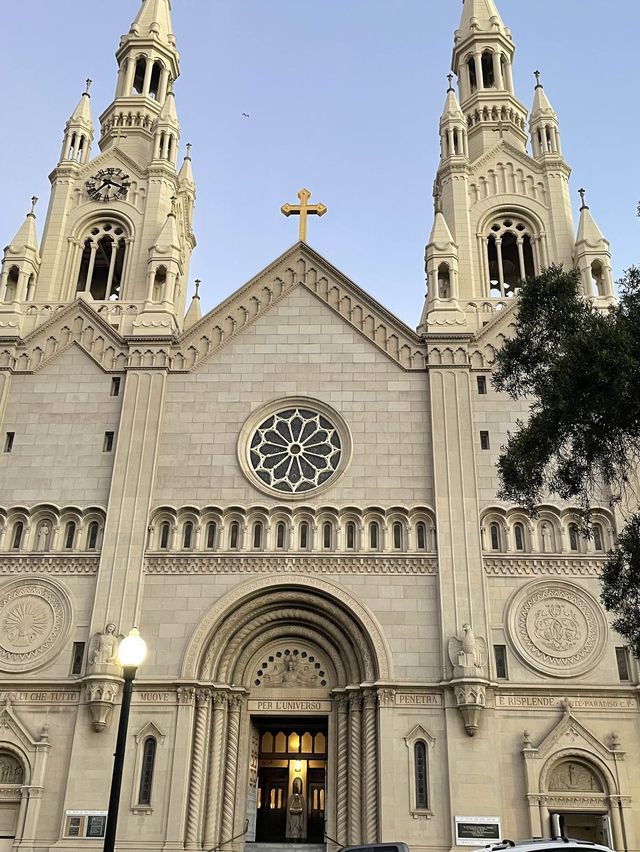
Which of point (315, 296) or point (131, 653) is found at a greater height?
point (315, 296)

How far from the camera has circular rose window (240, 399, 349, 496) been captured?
28683mm

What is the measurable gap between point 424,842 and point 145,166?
29.6m

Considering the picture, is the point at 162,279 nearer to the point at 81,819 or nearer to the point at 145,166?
the point at 145,166

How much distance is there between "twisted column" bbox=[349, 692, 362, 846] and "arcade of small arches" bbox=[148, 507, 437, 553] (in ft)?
15.6

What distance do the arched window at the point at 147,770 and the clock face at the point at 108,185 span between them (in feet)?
74.9

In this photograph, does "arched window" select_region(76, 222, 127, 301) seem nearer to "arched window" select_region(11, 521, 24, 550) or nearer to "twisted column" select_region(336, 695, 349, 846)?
"arched window" select_region(11, 521, 24, 550)

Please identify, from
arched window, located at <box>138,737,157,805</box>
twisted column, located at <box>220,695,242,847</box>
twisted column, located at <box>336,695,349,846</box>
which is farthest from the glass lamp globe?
twisted column, located at <box>336,695,349,846</box>

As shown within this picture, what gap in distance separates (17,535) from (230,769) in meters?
10.2

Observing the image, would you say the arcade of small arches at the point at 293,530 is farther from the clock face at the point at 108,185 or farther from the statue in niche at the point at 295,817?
the clock face at the point at 108,185

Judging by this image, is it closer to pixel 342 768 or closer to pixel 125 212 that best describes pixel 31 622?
pixel 342 768

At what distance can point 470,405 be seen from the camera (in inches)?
1152

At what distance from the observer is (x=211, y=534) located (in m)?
27.9

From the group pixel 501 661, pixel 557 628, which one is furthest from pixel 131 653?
pixel 557 628

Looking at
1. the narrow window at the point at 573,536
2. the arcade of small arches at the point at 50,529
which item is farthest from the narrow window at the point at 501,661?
the arcade of small arches at the point at 50,529
